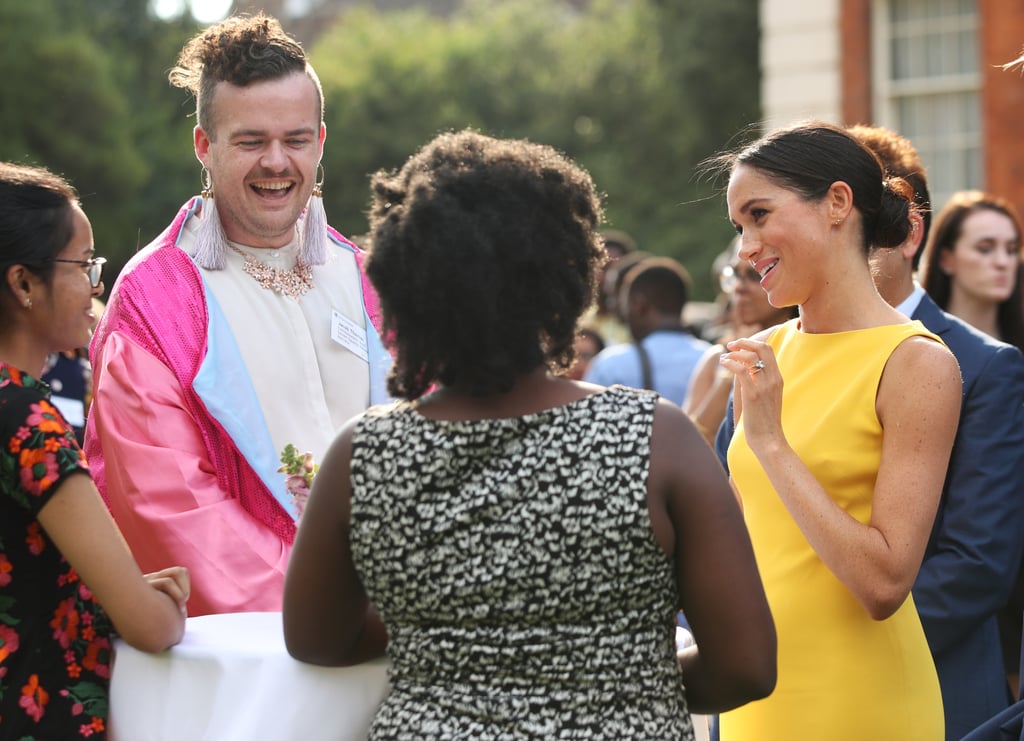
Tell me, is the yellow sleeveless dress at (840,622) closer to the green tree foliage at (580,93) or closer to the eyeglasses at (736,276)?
the eyeglasses at (736,276)

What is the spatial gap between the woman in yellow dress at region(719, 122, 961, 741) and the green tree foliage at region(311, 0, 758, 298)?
21427 millimetres

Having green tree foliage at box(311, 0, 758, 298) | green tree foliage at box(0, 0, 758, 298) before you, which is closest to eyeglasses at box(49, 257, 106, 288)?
green tree foliage at box(0, 0, 758, 298)

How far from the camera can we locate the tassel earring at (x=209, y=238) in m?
3.20

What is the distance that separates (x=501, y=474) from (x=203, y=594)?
102cm

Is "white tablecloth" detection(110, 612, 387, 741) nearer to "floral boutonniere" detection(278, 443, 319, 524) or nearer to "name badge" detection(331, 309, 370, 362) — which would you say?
"floral boutonniere" detection(278, 443, 319, 524)

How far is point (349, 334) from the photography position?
3328 mm

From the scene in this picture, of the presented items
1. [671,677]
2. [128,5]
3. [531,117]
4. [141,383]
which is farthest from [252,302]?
[531,117]

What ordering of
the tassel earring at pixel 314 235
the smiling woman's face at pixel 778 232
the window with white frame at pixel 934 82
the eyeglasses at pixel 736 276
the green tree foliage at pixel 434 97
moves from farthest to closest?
the green tree foliage at pixel 434 97 → the window with white frame at pixel 934 82 → the eyeglasses at pixel 736 276 → the tassel earring at pixel 314 235 → the smiling woman's face at pixel 778 232

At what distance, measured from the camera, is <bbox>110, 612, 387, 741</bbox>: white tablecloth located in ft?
7.32

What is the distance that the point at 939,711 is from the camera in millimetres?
2646

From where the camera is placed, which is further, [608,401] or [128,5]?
[128,5]

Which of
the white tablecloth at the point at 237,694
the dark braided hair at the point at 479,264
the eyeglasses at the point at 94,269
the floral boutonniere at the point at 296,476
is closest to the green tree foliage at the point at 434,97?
the floral boutonniere at the point at 296,476

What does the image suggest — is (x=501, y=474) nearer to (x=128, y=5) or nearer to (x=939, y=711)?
(x=939, y=711)

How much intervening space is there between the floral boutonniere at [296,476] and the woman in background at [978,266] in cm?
286
